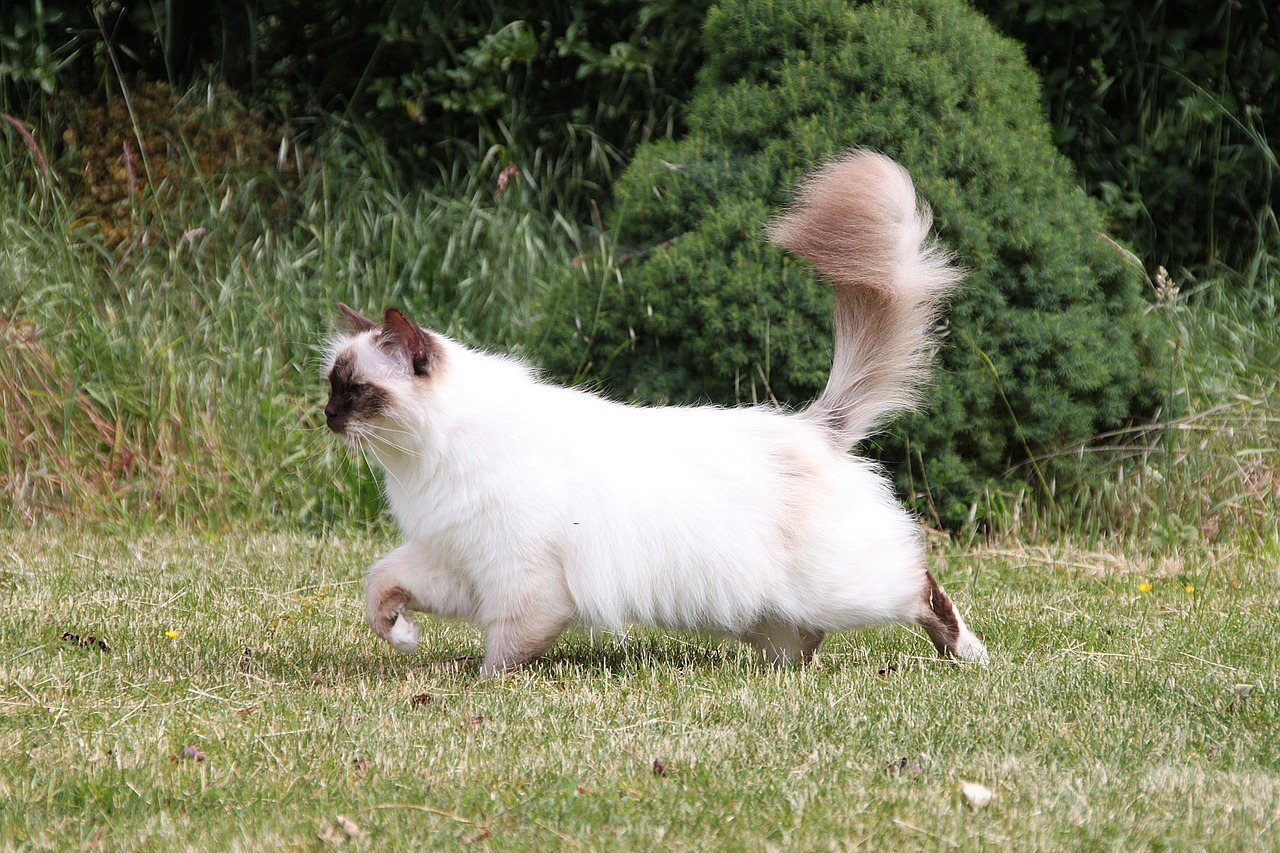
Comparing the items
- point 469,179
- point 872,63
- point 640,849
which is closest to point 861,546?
point 640,849

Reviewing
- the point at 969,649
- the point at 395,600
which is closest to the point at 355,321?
the point at 395,600

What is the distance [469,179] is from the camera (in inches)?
361

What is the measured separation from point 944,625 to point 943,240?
8.00ft

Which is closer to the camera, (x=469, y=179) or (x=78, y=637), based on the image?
(x=78, y=637)

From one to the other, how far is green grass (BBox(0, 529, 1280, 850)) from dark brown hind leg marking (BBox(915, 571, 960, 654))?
13cm

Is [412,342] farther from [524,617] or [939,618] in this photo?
Answer: [939,618]

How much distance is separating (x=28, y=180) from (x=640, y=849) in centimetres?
737

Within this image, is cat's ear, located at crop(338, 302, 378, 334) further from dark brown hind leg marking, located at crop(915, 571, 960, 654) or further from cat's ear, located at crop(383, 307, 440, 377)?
dark brown hind leg marking, located at crop(915, 571, 960, 654)

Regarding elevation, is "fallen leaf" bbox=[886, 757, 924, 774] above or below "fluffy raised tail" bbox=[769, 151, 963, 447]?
below

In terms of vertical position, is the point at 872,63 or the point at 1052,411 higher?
the point at 872,63

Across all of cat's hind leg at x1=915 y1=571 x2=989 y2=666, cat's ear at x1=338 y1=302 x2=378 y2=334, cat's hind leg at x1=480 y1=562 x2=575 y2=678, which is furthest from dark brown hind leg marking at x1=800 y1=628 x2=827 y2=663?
cat's ear at x1=338 y1=302 x2=378 y2=334

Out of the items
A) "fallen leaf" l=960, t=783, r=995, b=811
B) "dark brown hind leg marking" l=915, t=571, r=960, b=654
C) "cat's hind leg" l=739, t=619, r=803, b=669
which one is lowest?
"cat's hind leg" l=739, t=619, r=803, b=669

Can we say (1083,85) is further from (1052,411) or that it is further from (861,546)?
(861,546)

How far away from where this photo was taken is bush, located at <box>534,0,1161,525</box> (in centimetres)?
618
